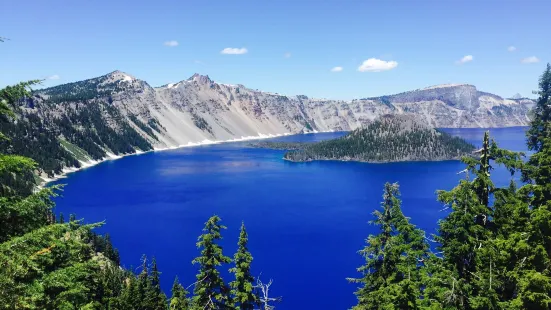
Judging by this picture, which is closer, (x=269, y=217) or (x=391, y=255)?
(x=391, y=255)

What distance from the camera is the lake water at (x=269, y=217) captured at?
247ft

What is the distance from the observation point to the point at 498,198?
21.7 metres

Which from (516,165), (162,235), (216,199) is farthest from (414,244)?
(216,199)

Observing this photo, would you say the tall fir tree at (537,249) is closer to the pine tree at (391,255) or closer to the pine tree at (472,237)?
the pine tree at (472,237)

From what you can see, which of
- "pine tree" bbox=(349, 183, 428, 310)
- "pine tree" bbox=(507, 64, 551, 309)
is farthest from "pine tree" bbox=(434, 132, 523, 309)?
"pine tree" bbox=(349, 183, 428, 310)

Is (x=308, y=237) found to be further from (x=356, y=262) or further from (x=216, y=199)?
(x=216, y=199)

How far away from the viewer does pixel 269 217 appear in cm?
11838

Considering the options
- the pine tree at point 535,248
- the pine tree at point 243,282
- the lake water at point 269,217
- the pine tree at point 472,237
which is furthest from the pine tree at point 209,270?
the pine tree at point 535,248

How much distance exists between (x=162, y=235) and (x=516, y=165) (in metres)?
92.3

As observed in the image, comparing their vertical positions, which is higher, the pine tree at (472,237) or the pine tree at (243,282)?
the pine tree at (472,237)

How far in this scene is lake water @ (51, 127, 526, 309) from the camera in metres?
75.4

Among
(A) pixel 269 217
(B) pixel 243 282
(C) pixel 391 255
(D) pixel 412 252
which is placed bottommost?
(A) pixel 269 217

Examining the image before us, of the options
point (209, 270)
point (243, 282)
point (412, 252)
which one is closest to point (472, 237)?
point (412, 252)

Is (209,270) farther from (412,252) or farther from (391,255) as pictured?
(412,252)
